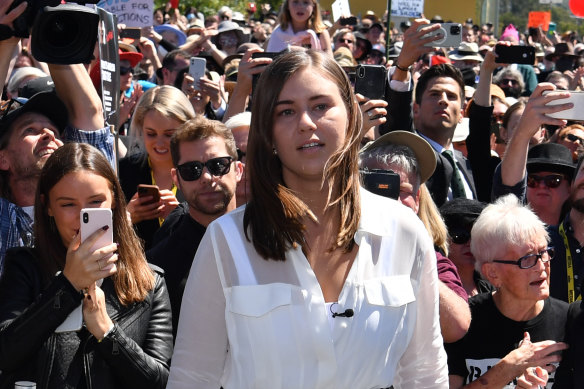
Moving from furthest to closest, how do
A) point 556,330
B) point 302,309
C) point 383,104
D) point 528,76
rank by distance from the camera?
1. point 528,76
2. point 383,104
3. point 556,330
4. point 302,309

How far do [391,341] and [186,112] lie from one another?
332cm

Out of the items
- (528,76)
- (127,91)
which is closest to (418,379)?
(127,91)

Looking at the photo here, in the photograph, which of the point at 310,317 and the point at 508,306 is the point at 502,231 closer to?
the point at 508,306

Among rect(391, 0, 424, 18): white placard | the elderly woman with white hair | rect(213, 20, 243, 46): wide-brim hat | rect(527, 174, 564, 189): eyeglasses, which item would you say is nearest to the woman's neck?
the elderly woman with white hair

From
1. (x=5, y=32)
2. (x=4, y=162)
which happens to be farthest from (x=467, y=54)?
(x=5, y=32)

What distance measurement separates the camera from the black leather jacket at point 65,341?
3150 millimetres

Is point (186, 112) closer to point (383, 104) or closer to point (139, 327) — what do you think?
point (383, 104)

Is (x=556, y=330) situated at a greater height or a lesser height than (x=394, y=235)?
lesser

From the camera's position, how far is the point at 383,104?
4270 millimetres

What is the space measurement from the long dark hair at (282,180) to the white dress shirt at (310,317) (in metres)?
0.04

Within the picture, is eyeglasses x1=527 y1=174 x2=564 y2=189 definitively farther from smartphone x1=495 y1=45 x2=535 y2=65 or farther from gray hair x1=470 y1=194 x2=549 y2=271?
gray hair x1=470 y1=194 x2=549 y2=271

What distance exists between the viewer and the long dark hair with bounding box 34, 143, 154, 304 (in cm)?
344

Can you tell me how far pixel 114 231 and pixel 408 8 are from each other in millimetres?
10555

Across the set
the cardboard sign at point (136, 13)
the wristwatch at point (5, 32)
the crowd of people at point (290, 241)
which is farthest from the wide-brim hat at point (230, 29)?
the wristwatch at point (5, 32)
